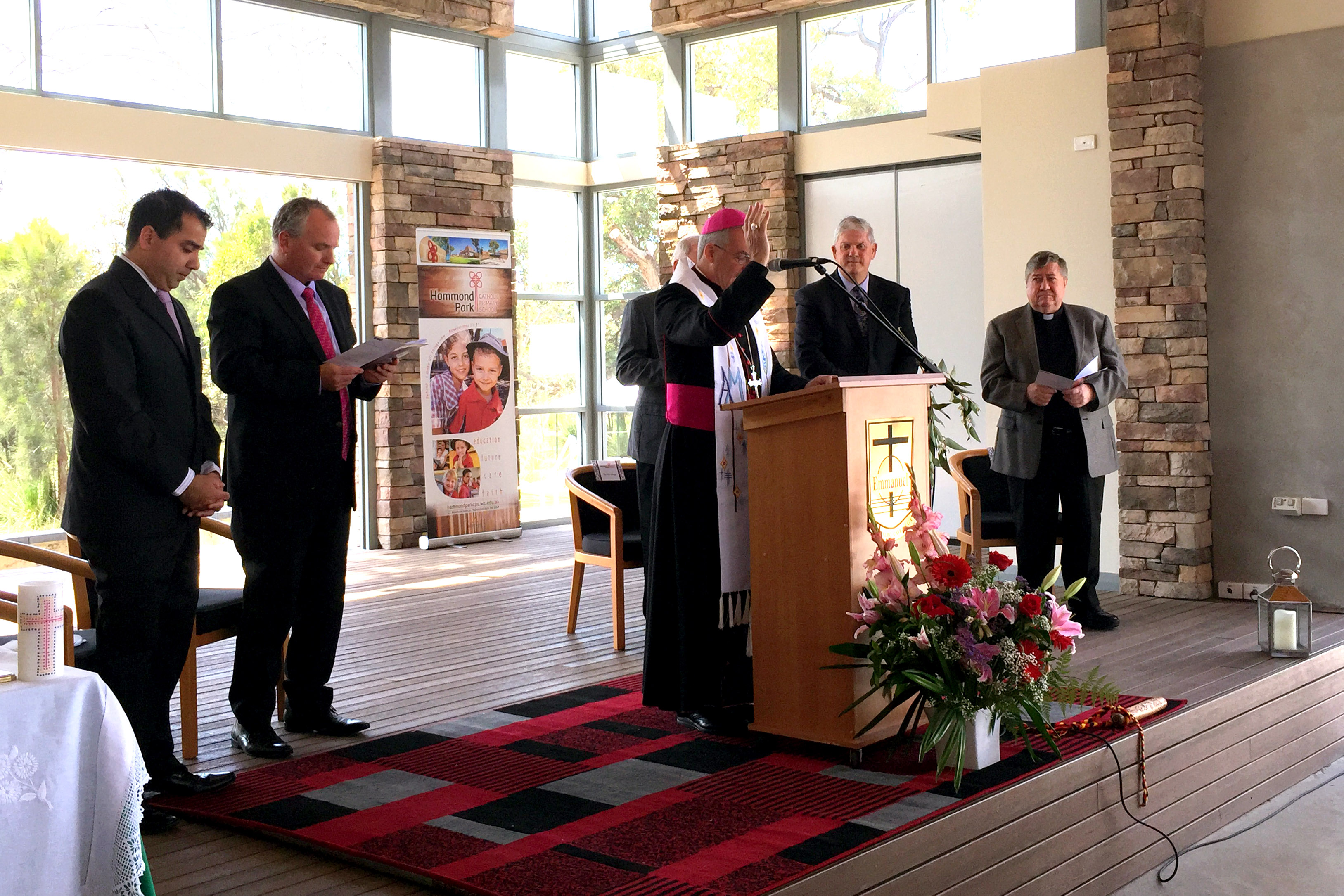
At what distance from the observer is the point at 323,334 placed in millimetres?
4051

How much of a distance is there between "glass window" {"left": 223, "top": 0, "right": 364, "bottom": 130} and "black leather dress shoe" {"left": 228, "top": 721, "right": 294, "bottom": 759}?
229 inches

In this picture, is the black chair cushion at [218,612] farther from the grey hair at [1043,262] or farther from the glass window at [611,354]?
the glass window at [611,354]

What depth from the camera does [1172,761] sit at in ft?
13.1

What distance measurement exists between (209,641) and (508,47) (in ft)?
Result: 24.6

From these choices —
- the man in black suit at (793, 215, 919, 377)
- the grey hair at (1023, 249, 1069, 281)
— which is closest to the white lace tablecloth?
the man in black suit at (793, 215, 919, 377)

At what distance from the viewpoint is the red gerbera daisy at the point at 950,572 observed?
11.2ft

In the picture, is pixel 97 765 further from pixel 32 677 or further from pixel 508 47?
pixel 508 47

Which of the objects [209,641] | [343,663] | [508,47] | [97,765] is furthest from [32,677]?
[508,47]

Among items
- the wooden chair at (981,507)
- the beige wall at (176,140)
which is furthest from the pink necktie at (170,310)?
the beige wall at (176,140)

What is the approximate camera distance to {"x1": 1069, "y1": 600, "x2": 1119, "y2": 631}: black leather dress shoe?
5.70m

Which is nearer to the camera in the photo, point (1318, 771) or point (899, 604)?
point (899, 604)

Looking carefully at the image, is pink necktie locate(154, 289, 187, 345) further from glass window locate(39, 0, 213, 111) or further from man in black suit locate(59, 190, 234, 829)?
glass window locate(39, 0, 213, 111)

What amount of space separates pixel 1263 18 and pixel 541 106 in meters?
5.99

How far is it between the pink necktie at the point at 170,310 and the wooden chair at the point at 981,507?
11.1 feet
